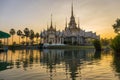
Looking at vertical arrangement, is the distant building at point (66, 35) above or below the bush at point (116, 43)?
above

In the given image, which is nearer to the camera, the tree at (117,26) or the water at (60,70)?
the water at (60,70)

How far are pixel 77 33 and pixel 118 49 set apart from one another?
136386 millimetres

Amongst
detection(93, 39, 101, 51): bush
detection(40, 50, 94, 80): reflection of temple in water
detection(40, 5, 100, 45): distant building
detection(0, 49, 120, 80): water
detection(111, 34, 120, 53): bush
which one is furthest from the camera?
detection(40, 5, 100, 45): distant building

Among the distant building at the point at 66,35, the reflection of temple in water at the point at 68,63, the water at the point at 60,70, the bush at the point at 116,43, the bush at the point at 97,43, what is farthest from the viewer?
the distant building at the point at 66,35

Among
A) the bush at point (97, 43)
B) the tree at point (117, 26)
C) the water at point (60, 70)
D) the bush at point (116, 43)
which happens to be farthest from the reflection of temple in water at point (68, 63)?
the tree at point (117, 26)

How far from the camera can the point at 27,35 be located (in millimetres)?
178250

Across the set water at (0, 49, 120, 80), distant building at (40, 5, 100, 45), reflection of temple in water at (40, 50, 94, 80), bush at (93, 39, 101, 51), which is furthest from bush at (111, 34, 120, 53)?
distant building at (40, 5, 100, 45)

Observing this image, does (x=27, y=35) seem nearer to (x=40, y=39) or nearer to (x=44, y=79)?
(x=40, y=39)

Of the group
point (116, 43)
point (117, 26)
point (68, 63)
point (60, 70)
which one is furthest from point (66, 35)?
point (60, 70)

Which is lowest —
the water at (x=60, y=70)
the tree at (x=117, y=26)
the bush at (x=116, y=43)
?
the water at (x=60, y=70)

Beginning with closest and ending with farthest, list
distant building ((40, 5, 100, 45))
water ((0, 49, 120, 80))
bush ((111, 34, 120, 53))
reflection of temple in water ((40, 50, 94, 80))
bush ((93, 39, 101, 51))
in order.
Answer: water ((0, 49, 120, 80)) → reflection of temple in water ((40, 50, 94, 80)) → bush ((111, 34, 120, 53)) → bush ((93, 39, 101, 51)) → distant building ((40, 5, 100, 45))

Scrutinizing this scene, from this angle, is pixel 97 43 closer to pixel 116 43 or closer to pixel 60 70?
pixel 116 43

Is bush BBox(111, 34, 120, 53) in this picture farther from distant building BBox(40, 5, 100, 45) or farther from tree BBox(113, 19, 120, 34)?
distant building BBox(40, 5, 100, 45)

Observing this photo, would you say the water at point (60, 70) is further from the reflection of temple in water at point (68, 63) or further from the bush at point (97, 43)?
the bush at point (97, 43)
